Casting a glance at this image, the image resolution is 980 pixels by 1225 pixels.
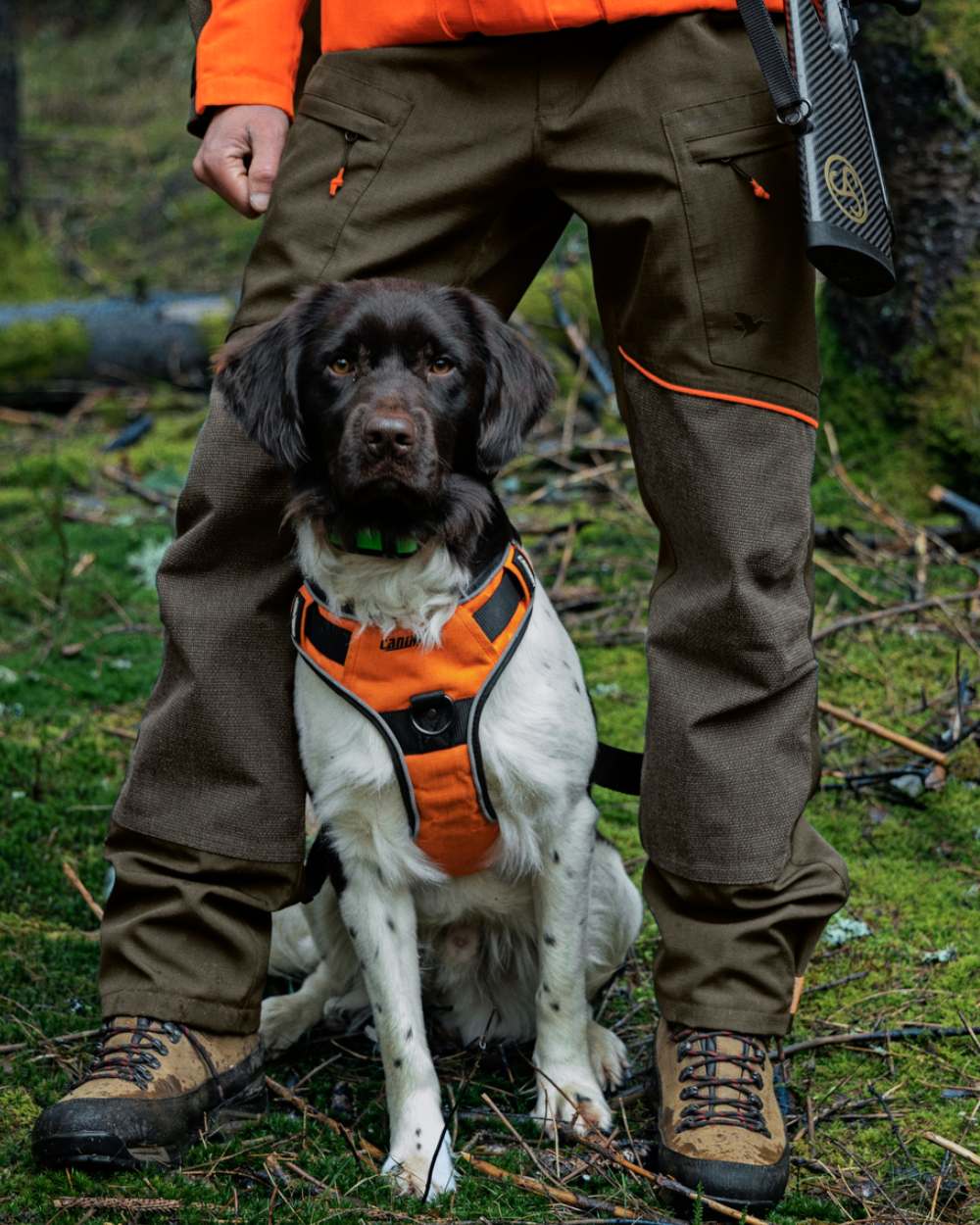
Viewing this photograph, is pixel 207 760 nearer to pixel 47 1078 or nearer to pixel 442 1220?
pixel 47 1078

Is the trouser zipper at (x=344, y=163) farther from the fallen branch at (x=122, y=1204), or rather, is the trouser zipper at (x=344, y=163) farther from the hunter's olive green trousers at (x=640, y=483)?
the fallen branch at (x=122, y=1204)

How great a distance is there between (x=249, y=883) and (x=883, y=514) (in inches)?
113

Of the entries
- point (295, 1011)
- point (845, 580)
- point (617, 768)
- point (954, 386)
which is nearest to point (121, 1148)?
point (295, 1011)

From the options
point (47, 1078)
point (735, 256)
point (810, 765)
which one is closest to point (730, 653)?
point (810, 765)

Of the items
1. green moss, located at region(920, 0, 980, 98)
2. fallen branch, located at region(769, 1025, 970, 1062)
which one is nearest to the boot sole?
fallen branch, located at region(769, 1025, 970, 1062)

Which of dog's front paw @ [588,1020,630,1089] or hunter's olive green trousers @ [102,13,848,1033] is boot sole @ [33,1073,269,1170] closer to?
hunter's olive green trousers @ [102,13,848,1033]

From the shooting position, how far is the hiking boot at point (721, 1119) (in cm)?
228

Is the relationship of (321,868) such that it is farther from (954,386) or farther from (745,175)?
(954,386)

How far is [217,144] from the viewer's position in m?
2.60

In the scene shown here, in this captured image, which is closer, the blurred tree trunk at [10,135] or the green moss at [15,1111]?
the green moss at [15,1111]

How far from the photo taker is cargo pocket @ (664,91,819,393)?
89.8 inches

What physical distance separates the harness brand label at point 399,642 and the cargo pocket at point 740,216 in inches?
26.9

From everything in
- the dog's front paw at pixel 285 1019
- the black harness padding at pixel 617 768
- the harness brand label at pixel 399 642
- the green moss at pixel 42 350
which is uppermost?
the harness brand label at pixel 399 642

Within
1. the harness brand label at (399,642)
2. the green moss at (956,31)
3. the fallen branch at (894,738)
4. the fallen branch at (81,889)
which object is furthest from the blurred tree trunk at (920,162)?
the fallen branch at (81,889)
